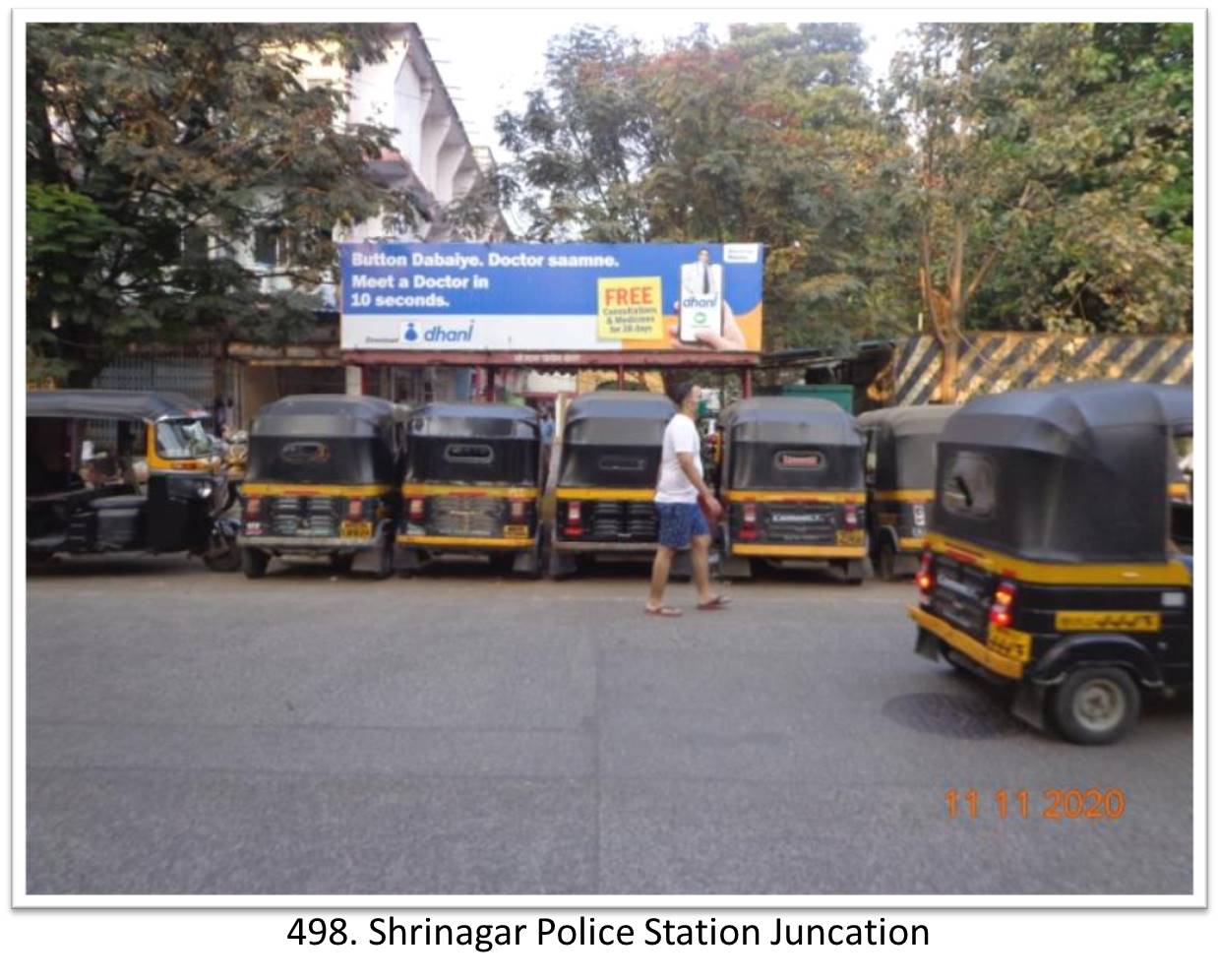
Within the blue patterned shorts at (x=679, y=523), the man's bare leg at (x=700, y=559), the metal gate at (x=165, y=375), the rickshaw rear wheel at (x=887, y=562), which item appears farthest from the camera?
the metal gate at (x=165, y=375)

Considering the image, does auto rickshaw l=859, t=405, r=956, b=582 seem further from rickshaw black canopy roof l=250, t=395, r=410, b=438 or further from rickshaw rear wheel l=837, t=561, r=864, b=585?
rickshaw black canopy roof l=250, t=395, r=410, b=438

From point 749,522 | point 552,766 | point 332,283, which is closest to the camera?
point 552,766

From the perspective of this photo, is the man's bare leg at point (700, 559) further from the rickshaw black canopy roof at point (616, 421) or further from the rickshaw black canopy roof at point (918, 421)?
the rickshaw black canopy roof at point (918, 421)

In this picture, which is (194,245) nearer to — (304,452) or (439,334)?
(439,334)

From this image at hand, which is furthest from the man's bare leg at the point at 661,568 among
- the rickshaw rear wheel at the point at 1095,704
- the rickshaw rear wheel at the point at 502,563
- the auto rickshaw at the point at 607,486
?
the rickshaw rear wheel at the point at 1095,704

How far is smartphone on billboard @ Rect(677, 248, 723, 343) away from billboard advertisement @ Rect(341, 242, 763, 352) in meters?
0.02

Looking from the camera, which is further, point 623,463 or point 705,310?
point 705,310

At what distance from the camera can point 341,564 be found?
13.1m

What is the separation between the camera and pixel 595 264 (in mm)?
17359

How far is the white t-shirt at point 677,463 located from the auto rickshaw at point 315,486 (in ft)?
13.6

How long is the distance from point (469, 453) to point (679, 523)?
3826 millimetres

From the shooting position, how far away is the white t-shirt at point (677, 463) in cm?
905
